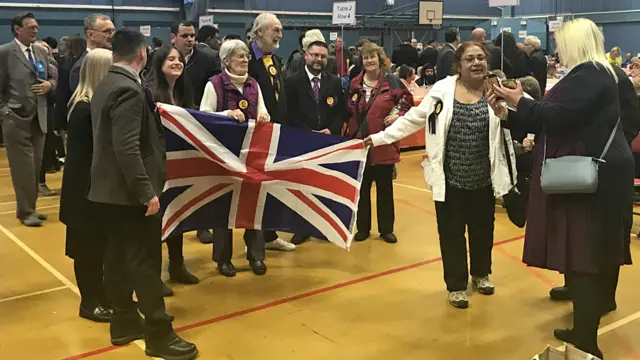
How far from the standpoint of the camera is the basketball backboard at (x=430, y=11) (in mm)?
19375

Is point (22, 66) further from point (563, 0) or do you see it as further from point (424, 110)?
point (563, 0)

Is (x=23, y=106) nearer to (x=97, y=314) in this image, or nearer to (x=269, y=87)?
(x=269, y=87)

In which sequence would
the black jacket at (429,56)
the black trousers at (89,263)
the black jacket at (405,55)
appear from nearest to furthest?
the black trousers at (89,263)
the black jacket at (429,56)
the black jacket at (405,55)

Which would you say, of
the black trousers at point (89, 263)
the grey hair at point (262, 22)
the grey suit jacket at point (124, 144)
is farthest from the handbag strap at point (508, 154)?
the black trousers at point (89, 263)

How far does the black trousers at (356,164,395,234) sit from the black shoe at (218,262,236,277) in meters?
1.31

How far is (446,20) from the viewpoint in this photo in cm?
2236

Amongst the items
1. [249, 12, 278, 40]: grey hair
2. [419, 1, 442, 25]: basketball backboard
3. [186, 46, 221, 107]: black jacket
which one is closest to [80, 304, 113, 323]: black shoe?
[186, 46, 221, 107]: black jacket

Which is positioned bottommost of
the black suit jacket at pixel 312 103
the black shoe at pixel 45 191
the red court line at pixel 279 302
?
the red court line at pixel 279 302

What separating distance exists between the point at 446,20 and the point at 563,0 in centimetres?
513

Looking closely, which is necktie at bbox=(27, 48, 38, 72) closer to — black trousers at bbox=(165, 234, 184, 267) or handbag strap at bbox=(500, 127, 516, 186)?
black trousers at bbox=(165, 234, 184, 267)

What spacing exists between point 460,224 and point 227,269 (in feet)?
5.39

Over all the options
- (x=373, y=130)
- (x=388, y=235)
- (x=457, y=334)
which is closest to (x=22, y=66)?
(x=373, y=130)

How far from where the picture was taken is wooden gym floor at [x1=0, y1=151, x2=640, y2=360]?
3.33 m

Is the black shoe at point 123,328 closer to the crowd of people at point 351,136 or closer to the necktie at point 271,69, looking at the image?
the crowd of people at point 351,136
